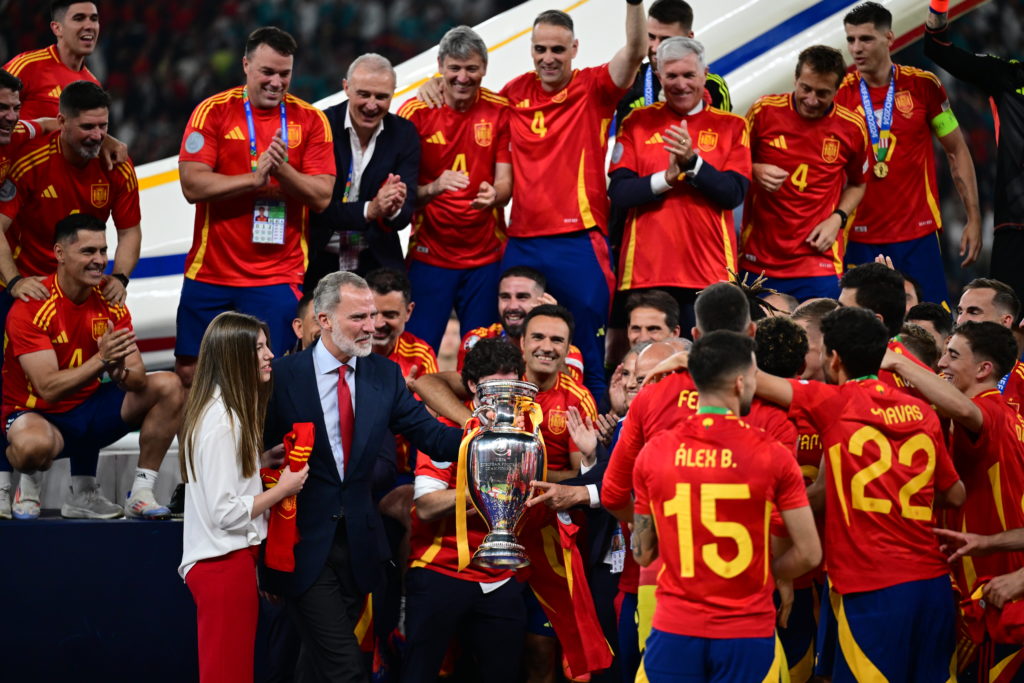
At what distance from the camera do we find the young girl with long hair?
436cm

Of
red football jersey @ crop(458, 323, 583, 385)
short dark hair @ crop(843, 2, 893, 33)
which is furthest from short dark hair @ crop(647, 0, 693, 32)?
red football jersey @ crop(458, 323, 583, 385)

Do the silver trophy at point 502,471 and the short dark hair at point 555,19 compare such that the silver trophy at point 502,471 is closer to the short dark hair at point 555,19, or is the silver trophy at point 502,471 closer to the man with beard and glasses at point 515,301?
the man with beard and glasses at point 515,301

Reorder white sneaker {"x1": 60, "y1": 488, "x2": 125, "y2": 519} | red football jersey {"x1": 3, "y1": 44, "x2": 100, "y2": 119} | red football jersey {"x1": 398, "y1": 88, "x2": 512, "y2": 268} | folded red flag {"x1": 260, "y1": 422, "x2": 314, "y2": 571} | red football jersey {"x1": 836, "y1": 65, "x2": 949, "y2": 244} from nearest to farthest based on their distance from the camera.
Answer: folded red flag {"x1": 260, "y1": 422, "x2": 314, "y2": 571} < white sneaker {"x1": 60, "y1": 488, "x2": 125, "y2": 519} < red football jersey {"x1": 398, "y1": 88, "x2": 512, "y2": 268} < red football jersey {"x1": 3, "y1": 44, "x2": 100, "y2": 119} < red football jersey {"x1": 836, "y1": 65, "x2": 949, "y2": 244}

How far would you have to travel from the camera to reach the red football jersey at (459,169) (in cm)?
631

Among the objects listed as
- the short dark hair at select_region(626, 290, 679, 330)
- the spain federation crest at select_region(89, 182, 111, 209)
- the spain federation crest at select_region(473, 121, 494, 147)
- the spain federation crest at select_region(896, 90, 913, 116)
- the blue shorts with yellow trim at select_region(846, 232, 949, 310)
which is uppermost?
the spain federation crest at select_region(896, 90, 913, 116)

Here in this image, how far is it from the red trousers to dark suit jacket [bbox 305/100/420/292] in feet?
6.94

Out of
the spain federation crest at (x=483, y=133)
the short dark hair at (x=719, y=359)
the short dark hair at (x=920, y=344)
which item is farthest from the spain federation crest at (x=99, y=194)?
the short dark hair at (x=920, y=344)

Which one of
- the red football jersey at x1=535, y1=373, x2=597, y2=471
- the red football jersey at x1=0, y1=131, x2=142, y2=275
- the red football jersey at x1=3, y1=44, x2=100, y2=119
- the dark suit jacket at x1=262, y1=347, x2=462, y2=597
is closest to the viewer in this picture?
the dark suit jacket at x1=262, y1=347, x2=462, y2=597

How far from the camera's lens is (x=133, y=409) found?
5.64m

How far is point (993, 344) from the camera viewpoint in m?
4.61

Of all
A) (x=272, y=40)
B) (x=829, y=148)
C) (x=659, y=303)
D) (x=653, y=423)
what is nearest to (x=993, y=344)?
(x=653, y=423)

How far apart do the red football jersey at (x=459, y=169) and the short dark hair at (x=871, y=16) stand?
1.94 m

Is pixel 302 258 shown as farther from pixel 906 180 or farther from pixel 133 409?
pixel 906 180

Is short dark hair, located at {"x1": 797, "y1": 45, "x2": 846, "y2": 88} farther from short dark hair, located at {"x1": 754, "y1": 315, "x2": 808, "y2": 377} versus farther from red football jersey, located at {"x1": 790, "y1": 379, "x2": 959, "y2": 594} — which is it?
red football jersey, located at {"x1": 790, "y1": 379, "x2": 959, "y2": 594}
